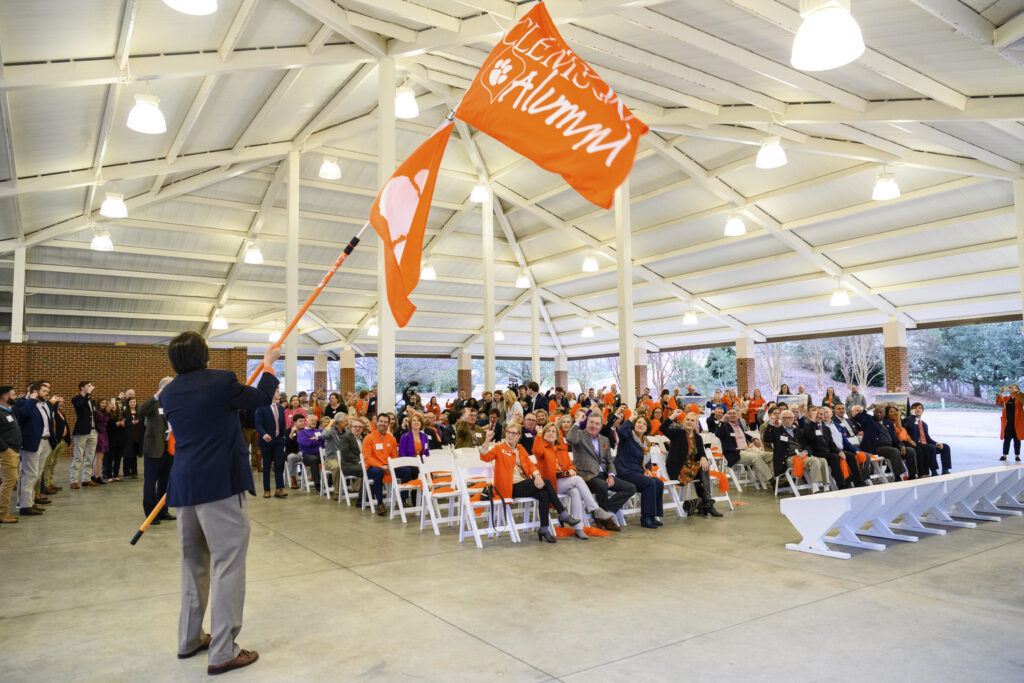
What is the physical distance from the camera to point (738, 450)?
8969mm

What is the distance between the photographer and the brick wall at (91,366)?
1439 cm

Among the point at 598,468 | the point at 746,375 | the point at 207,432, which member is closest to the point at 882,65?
the point at 598,468

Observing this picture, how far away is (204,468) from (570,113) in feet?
7.70

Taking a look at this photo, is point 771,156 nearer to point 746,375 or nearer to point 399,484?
point 399,484

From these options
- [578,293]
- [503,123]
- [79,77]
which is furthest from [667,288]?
[503,123]

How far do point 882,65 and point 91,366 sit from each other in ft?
55.4

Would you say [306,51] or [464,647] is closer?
[464,647]

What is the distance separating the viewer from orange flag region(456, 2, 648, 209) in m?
2.84

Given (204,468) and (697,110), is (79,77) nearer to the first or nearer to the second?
(204,468)

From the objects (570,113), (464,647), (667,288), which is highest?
(667,288)

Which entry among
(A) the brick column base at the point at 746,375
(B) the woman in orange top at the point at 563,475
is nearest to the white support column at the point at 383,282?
(B) the woman in orange top at the point at 563,475

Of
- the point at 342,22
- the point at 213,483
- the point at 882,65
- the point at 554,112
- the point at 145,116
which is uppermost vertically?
the point at 342,22

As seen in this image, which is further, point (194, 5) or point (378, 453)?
point (378, 453)

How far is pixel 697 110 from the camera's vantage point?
10.6 metres
